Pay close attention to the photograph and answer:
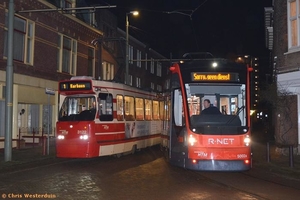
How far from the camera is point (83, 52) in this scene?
96.9ft

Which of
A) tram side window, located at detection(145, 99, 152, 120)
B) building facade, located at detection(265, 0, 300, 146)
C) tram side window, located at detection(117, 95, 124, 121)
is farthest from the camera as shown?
tram side window, located at detection(145, 99, 152, 120)

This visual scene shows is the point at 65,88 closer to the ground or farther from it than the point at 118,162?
farther from it

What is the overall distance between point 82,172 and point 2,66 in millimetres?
9425

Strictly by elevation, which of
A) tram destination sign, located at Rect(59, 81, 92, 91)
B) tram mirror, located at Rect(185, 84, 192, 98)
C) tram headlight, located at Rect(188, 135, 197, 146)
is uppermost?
tram destination sign, located at Rect(59, 81, 92, 91)

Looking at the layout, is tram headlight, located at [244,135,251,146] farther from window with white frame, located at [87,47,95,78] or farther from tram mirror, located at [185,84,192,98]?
window with white frame, located at [87,47,95,78]

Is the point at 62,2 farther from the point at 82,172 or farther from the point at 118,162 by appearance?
the point at 82,172

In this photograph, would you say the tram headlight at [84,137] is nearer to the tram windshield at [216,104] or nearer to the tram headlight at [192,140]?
the tram windshield at [216,104]

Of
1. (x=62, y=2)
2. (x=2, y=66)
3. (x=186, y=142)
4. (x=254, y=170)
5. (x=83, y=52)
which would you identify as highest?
(x=62, y=2)

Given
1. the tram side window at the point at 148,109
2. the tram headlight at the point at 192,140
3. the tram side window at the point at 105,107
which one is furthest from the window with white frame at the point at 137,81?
the tram headlight at the point at 192,140

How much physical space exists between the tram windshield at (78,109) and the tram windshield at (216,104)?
4781 millimetres

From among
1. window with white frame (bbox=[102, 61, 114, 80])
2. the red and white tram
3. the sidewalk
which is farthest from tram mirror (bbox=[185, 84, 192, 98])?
window with white frame (bbox=[102, 61, 114, 80])

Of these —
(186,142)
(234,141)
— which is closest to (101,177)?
(186,142)

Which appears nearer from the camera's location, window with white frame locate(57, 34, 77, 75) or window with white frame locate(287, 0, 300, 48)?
window with white frame locate(287, 0, 300, 48)

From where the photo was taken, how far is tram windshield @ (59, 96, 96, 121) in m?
15.8
